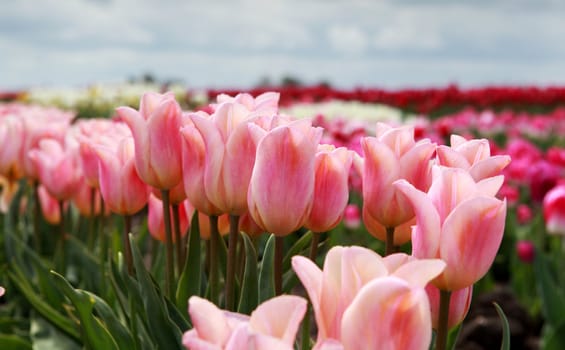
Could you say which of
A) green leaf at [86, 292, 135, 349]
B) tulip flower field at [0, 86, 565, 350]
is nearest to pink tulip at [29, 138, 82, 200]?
tulip flower field at [0, 86, 565, 350]

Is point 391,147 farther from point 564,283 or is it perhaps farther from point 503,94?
point 503,94

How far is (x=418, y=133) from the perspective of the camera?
4320 mm

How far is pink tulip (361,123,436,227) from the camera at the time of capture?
4.23ft

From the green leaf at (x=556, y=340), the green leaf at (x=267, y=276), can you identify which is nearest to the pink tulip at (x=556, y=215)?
the green leaf at (x=556, y=340)

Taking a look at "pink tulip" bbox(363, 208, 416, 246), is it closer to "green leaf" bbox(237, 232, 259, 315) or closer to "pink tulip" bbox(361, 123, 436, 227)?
"pink tulip" bbox(361, 123, 436, 227)

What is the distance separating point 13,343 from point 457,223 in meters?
1.58

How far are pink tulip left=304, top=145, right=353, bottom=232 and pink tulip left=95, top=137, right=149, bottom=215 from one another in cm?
58

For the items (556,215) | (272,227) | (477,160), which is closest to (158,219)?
(272,227)

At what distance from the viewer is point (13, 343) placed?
2.22m

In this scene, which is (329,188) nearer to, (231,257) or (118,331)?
(231,257)

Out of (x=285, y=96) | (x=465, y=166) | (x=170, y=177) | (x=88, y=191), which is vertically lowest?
(x=285, y=96)

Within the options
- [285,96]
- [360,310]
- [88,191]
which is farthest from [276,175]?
[285,96]

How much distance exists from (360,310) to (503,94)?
16.3 m

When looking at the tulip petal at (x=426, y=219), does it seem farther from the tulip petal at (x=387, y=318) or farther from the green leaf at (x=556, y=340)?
the green leaf at (x=556, y=340)
